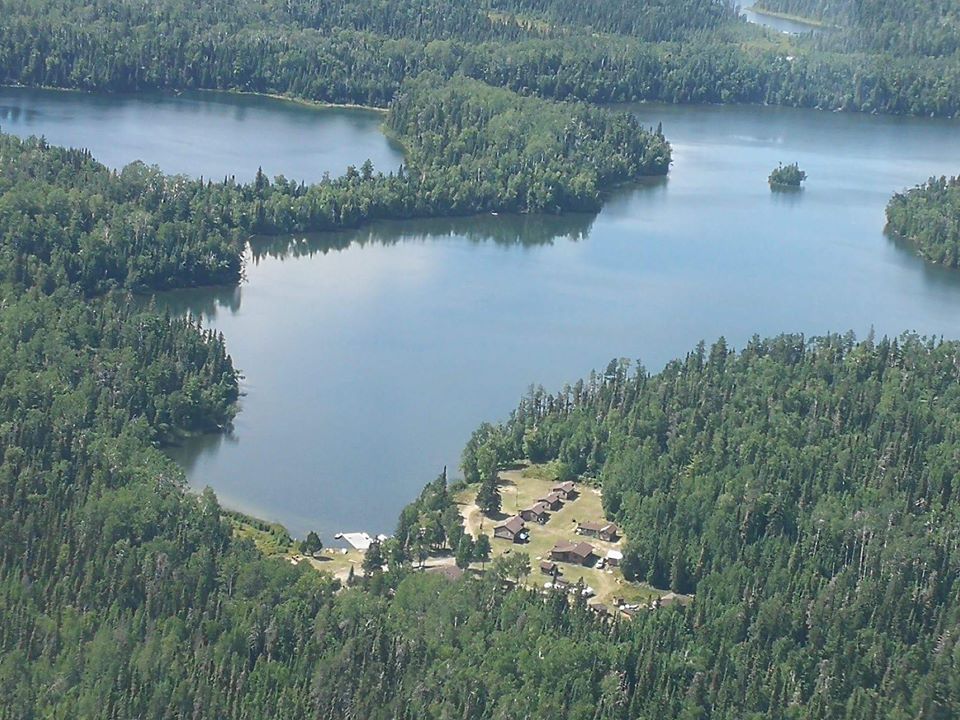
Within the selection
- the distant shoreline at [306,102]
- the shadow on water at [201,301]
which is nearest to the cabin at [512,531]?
the shadow on water at [201,301]

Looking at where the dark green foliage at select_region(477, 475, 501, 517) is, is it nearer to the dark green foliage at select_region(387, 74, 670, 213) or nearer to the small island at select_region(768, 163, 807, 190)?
the dark green foliage at select_region(387, 74, 670, 213)

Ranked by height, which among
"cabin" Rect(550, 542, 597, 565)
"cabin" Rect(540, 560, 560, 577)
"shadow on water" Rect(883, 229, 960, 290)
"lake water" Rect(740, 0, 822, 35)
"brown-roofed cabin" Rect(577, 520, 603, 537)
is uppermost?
"lake water" Rect(740, 0, 822, 35)

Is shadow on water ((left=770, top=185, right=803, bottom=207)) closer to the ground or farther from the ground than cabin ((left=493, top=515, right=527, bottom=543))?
farther from the ground

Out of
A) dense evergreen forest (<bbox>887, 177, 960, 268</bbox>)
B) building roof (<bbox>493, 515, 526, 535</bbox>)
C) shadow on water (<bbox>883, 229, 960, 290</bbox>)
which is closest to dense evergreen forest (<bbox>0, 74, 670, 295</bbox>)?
dense evergreen forest (<bbox>887, 177, 960, 268</bbox>)

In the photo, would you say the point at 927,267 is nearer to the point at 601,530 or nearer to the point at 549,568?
the point at 601,530

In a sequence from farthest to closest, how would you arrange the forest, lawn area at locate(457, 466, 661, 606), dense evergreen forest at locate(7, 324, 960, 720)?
1. lawn area at locate(457, 466, 661, 606)
2. the forest
3. dense evergreen forest at locate(7, 324, 960, 720)

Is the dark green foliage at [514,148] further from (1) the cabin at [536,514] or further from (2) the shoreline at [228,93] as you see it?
(1) the cabin at [536,514]

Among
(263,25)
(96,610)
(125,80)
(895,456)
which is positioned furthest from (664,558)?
(263,25)

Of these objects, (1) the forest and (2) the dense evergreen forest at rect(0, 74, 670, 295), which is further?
(2) the dense evergreen forest at rect(0, 74, 670, 295)

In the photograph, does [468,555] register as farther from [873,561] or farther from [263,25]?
[263,25]
